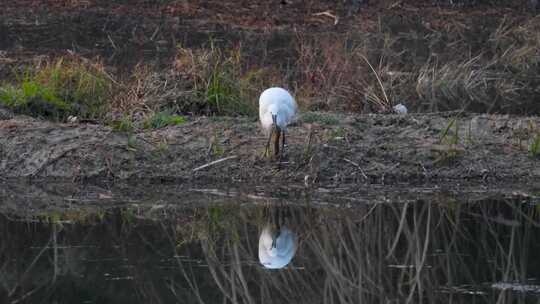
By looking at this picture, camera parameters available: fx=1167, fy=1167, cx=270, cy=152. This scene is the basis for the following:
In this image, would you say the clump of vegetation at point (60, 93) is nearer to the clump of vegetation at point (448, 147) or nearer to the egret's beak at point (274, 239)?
the clump of vegetation at point (448, 147)

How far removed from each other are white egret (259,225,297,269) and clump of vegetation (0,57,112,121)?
128 inches

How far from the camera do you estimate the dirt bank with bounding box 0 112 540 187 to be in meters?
9.48

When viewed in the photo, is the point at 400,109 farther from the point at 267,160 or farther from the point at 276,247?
the point at 276,247

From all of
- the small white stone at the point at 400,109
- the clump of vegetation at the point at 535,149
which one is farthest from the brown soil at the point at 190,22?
the clump of vegetation at the point at 535,149

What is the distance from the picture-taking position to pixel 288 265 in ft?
23.8

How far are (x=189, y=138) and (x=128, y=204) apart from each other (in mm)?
1379

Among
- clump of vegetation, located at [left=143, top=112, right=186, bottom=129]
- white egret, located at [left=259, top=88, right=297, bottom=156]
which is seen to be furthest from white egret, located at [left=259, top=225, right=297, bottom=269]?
clump of vegetation, located at [left=143, top=112, right=186, bottom=129]

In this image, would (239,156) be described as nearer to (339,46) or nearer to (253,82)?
(253,82)

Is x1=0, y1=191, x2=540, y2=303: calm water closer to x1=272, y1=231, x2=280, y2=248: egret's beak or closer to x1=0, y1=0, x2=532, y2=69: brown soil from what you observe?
x1=272, y1=231, x2=280, y2=248: egret's beak

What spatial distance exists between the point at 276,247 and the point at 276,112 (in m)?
1.70

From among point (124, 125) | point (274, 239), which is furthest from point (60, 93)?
point (274, 239)

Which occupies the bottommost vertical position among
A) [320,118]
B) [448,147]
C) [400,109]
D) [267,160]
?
[267,160]

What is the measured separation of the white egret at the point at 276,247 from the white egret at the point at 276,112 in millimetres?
1188

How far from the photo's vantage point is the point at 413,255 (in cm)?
745
